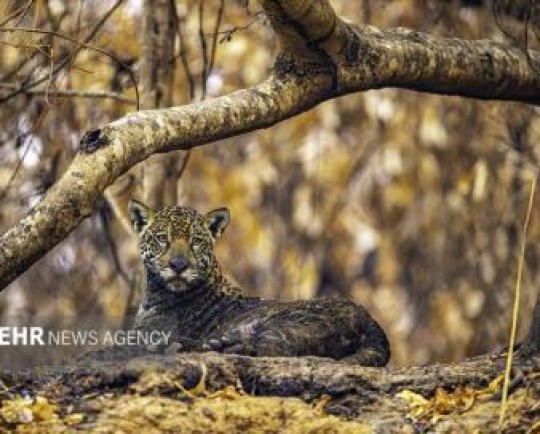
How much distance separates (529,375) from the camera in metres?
6.76

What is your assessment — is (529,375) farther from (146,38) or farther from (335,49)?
(146,38)

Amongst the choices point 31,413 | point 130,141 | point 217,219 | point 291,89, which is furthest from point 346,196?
point 31,413

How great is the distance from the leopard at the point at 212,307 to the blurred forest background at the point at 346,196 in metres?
3.10

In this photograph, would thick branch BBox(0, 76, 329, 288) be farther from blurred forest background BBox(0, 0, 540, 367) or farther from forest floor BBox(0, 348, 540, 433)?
blurred forest background BBox(0, 0, 540, 367)

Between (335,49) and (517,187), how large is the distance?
5.68 metres

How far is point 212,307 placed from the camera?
973 centimetres

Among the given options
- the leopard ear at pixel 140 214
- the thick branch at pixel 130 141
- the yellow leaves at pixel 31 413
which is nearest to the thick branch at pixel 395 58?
the thick branch at pixel 130 141

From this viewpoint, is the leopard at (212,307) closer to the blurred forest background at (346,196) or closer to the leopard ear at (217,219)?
the leopard ear at (217,219)

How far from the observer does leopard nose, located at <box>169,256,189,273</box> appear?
9695 mm

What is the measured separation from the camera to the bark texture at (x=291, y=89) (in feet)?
21.6

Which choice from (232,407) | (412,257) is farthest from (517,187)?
(232,407)

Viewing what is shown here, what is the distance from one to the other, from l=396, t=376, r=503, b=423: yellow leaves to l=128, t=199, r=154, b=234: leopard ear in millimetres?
3498

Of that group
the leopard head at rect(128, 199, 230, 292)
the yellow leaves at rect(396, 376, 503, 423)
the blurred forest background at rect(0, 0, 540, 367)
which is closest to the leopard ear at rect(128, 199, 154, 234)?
the leopard head at rect(128, 199, 230, 292)

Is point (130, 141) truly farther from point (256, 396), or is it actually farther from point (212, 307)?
point (212, 307)
